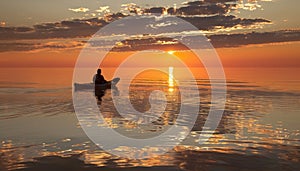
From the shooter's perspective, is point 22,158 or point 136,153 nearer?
point 22,158

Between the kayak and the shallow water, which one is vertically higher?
the shallow water

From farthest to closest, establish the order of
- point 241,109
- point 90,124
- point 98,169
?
point 241,109 → point 90,124 → point 98,169

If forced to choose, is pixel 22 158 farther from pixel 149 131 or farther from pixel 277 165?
pixel 277 165

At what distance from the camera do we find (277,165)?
39.8 ft

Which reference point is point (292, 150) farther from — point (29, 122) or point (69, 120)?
point (29, 122)

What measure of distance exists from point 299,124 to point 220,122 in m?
5.05

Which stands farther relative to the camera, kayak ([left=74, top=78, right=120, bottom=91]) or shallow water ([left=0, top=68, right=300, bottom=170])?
kayak ([left=74, top=78, right=120, bottom=91])

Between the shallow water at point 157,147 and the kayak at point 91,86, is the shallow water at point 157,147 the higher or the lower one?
the higher one

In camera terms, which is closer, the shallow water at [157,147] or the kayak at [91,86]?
the shallow water at [157,147]

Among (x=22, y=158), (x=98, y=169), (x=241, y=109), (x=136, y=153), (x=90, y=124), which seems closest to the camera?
(x=98, y=169)

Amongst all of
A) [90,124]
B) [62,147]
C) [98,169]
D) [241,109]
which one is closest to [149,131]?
[90,124]

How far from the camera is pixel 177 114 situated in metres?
25.4

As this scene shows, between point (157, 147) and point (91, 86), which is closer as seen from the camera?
point (157, 147)

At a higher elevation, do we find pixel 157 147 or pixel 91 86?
pixel 157 147
